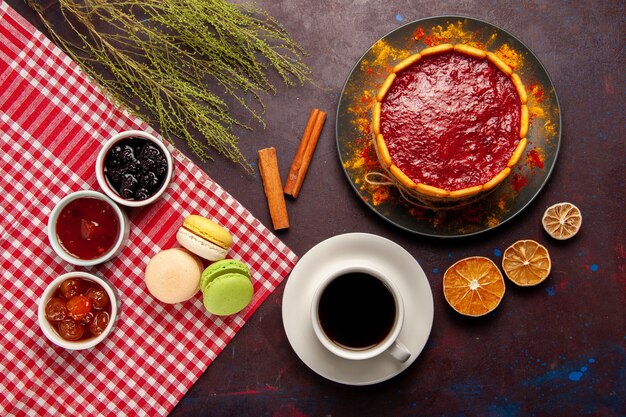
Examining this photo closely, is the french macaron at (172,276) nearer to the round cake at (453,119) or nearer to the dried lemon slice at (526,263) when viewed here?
the round cake at (453,119)

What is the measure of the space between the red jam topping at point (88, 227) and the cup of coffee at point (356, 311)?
816 mm

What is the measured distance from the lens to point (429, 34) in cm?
214

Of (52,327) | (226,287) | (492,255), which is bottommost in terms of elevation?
(52,327)

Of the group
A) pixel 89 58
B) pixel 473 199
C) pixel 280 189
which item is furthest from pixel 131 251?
pixel 473 199

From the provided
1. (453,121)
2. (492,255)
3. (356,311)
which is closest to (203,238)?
(356,311)

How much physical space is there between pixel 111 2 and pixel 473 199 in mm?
1619

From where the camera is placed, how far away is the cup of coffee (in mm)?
1998

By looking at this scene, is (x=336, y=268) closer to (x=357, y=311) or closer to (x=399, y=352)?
(x=357, y=311)

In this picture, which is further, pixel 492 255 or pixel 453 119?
pixel 492 255

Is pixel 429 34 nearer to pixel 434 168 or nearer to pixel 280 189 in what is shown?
pixel 434 168

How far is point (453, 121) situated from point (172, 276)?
1175 mm

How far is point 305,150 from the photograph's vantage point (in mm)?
2203

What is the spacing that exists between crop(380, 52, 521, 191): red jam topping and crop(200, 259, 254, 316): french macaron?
2.35 ft

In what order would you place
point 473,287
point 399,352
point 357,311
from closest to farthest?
point 399,352, point 357,311, point 473,287
